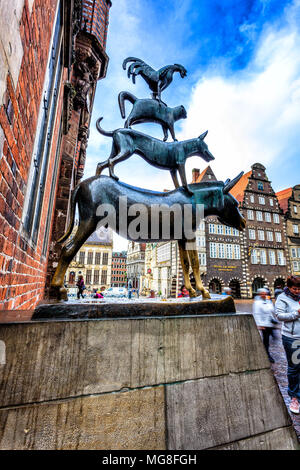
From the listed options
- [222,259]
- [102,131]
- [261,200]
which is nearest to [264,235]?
[261,200]

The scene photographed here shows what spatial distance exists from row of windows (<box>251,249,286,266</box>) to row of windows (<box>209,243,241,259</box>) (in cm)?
200

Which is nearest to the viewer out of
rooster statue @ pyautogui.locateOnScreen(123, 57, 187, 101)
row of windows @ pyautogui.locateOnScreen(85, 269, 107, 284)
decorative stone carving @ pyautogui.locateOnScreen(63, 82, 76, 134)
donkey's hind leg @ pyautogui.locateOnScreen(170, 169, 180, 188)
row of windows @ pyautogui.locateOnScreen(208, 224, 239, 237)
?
donkey's hind leg @ pyautogui.locateOnScreen(170, 169, 180, 188)

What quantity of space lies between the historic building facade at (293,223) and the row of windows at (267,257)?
1.59 metres

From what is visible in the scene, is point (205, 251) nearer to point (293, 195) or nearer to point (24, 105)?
point (293, 195)

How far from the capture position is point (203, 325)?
56.1 inches

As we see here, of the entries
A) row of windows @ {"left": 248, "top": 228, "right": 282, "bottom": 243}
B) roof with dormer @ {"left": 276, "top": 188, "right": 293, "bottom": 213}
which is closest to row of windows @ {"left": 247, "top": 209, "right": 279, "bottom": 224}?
row of windows @ {"left": 248, "top": 228, "right": 282, "bottom": 243}

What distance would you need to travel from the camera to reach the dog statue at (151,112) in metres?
2.39

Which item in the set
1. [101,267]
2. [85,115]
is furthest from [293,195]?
[101,267]

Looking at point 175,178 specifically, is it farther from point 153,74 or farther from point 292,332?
point 292,332

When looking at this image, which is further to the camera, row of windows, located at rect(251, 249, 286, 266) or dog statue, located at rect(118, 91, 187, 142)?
row of windows, located at rect(251, 249, 286, 266)

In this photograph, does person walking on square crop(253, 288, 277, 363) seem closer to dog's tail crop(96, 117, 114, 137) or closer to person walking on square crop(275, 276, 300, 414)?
person walking on square crop(275, 276, 300, 414)

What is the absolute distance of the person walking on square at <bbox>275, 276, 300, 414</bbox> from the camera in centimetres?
294

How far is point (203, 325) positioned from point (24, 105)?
6.36ft

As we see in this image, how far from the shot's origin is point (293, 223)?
27266mm
